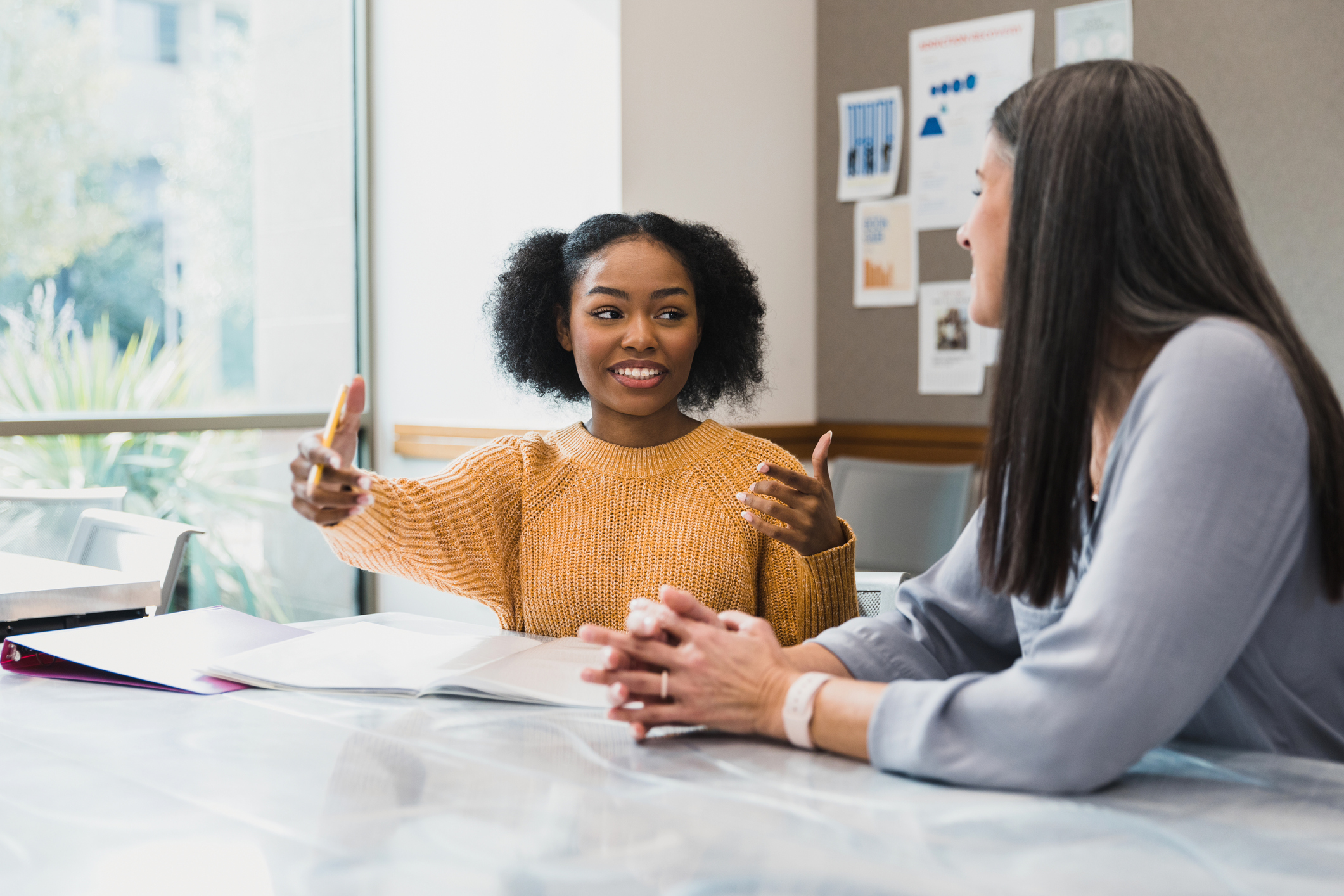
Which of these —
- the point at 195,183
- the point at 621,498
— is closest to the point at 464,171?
the point at 195,183

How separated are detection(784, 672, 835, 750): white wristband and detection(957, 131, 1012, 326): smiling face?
0.35 metres

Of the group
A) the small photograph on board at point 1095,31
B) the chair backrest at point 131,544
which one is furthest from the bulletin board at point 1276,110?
the chair backrest at point 131,544

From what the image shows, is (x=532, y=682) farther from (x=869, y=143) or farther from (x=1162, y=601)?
(x=869, y=143)

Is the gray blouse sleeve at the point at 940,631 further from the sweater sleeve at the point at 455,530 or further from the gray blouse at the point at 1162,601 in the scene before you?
the sweater sleeve at the point at 455,530

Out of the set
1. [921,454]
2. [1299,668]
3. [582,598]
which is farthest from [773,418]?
[1299,668]

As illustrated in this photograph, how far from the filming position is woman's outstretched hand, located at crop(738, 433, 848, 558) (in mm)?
1316

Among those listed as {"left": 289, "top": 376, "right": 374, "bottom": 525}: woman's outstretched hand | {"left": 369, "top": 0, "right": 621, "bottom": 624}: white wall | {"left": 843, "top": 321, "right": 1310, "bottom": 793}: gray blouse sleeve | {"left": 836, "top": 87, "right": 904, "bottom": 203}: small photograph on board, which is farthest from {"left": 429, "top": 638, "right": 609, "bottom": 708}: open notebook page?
{"left": 836, "top": 87, "right": 904, "bottom": 203}: small photograph on board

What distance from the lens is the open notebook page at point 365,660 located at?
1.11m

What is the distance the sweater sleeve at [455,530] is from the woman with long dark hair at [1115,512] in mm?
546

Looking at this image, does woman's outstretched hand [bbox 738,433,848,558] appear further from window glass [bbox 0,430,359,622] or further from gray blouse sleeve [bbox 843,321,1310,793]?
window glass [bbox 0,430,359,622]

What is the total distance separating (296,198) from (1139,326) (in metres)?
2.93

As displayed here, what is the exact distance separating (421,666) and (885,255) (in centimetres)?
241

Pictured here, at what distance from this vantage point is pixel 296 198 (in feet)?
10.9

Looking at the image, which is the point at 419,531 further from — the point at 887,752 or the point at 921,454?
the point at 921,454
